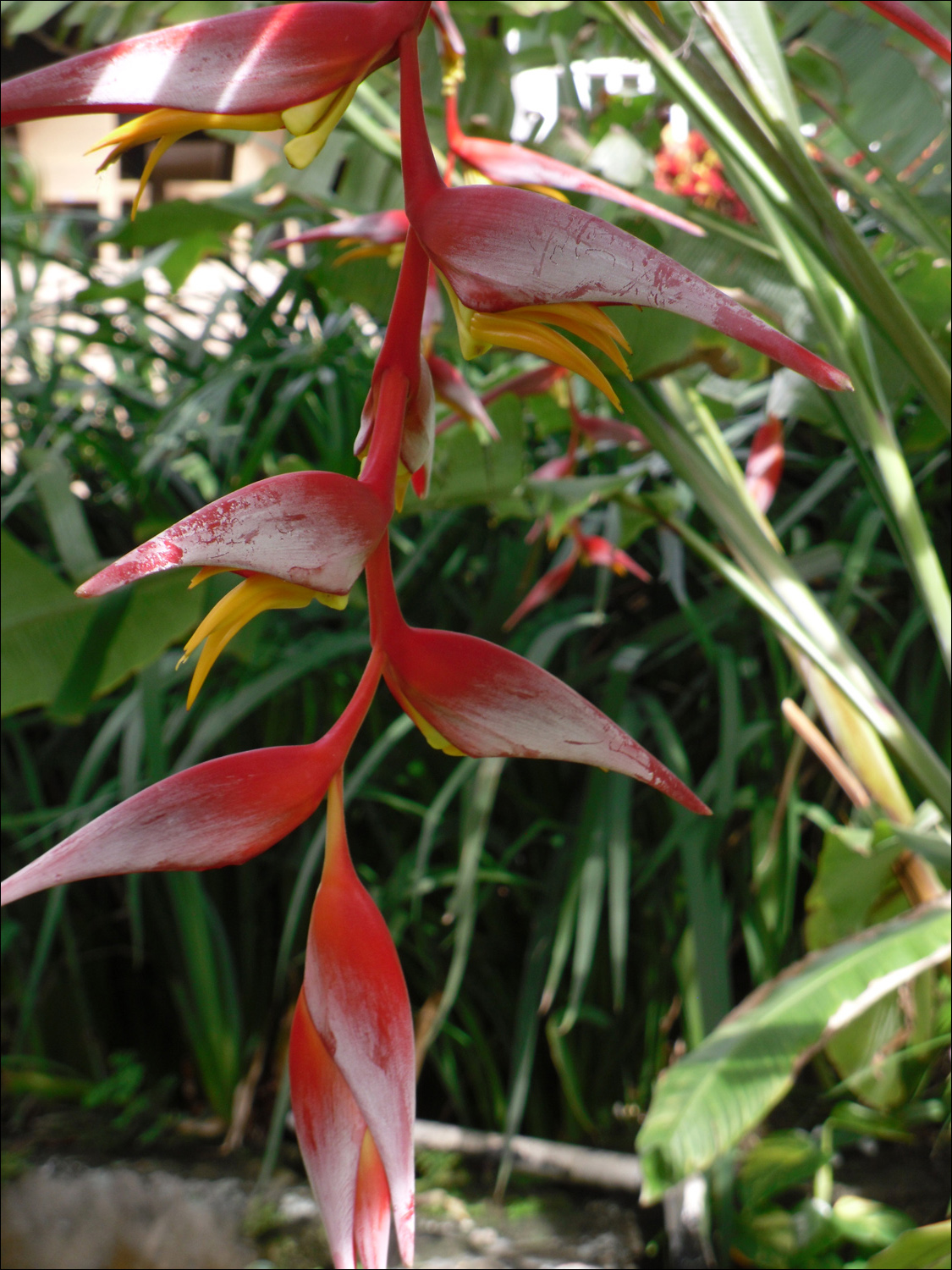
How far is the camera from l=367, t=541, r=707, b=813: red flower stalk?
106 millimetres

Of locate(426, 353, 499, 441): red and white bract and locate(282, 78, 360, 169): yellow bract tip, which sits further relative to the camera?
locate(426, 353, 499, 441): red and white bract

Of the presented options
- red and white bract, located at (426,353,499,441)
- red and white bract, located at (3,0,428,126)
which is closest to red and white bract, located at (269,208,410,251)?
red and white bract, located at (426,353,499,441)

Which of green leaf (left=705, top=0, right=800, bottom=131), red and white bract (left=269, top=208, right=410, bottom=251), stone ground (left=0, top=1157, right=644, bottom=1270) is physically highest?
green leaf (left=705, top=0, right=800, bottom=131)

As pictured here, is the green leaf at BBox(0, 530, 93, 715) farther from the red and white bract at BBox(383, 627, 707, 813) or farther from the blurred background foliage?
the red and white bract at BBox(383, 627, 707, 813)

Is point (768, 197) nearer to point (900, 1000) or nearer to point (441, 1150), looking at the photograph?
point (900, 1000)

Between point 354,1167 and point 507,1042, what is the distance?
0.67 meters

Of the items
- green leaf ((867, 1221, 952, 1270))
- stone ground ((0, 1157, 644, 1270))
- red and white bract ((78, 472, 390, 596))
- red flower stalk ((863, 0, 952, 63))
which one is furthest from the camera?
stone ground ((0, 1157, 644, 1270))

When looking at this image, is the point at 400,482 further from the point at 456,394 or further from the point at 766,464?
the point at 766,464

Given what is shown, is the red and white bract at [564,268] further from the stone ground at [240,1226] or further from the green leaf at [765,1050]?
the stone ground at [240,1226]

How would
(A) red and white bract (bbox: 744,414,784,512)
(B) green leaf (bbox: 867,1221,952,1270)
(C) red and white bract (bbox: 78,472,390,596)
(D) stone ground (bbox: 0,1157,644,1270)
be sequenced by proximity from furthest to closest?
(D) stone ground (bbox: 0,1157,644,1270), (A) red and white bract (bbox: 744,414,784,512), (B) green leaf (bbox: 867,1221,952,1270), (C) red and white bract (bbox: 78,472,390,596)

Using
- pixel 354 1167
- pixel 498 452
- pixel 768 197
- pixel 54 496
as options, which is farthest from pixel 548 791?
pixel 354 1167

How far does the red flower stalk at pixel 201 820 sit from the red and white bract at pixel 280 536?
2 centimetres

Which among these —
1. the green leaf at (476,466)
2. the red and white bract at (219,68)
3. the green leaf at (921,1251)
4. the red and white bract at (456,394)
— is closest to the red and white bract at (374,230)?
the red and white bract at (456,394)

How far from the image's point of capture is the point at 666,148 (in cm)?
113
